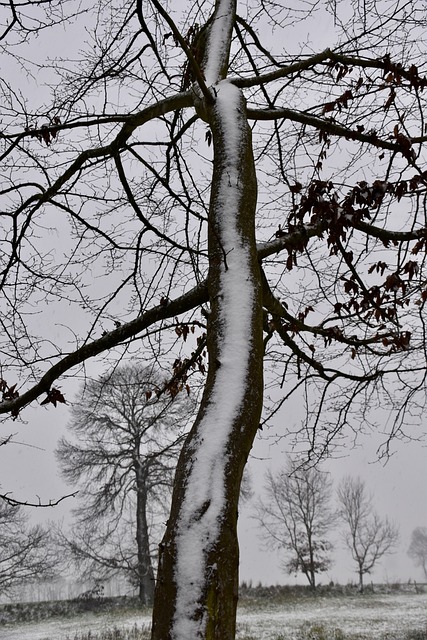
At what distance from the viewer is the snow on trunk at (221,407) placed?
1.54 metres

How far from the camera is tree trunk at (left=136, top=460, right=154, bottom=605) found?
22.0 m

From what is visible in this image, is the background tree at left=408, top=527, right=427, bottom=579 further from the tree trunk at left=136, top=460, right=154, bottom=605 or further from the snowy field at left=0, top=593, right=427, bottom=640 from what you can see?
the tree trunk at left=136, top=460, right=154, bottom=605

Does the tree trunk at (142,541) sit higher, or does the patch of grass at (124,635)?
the tree trunk at (142,541)

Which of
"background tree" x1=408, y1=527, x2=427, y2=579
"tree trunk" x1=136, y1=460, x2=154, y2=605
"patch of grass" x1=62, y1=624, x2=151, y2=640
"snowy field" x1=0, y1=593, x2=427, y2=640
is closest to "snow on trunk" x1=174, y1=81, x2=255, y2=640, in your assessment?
"snowy field" x1=0, y1=593, x2=427, y2=640

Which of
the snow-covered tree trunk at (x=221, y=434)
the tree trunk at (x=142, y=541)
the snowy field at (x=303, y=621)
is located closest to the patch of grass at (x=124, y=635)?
the snowy field at (x=303, y=621)

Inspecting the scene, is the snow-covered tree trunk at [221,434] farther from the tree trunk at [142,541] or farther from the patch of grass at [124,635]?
the tree trunk at [142,541]

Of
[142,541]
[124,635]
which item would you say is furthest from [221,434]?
[142,541]

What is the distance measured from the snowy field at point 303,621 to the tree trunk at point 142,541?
5.27 feet

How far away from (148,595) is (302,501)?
41.2ft

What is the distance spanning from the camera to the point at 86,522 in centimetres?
2284

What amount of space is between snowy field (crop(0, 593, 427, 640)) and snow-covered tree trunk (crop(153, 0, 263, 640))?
40.6 ft

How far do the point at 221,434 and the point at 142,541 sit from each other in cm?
2338

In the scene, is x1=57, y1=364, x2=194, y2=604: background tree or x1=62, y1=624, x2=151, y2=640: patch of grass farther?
x1=57, y1=364, x2=194, y2=604: background tree

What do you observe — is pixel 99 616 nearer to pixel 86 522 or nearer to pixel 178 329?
pixel 86 522
